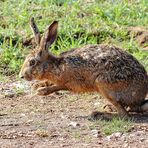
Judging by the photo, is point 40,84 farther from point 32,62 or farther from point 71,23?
point 71,23

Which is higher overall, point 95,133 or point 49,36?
point 49,36

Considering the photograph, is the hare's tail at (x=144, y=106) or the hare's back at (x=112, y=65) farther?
the hare's tail at (x=144, y=106)

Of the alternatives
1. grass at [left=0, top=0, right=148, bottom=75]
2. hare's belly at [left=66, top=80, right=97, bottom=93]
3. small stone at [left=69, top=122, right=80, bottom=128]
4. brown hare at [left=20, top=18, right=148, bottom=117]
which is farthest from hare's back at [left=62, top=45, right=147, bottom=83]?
grass at [left=0, top=0, right=148, bottom=75]

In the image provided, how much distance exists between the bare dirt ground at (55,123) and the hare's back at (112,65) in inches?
16.8

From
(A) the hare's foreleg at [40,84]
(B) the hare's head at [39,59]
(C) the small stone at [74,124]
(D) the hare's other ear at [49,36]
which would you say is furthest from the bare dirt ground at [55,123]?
(D) the hare's other ear at [49,36]

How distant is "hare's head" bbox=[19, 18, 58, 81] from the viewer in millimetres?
8234

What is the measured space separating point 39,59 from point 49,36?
0.26 metres

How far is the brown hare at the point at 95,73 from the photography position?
7922 millimetres

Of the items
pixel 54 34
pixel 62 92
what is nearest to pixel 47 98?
pixel 62 92

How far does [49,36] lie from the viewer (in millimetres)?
8305

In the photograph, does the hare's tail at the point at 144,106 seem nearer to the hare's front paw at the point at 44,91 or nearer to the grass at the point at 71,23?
the hare's front paw at the point at 44,91

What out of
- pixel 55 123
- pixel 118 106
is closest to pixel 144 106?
pixel 118 106

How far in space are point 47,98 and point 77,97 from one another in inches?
12.8

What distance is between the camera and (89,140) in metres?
7.20
